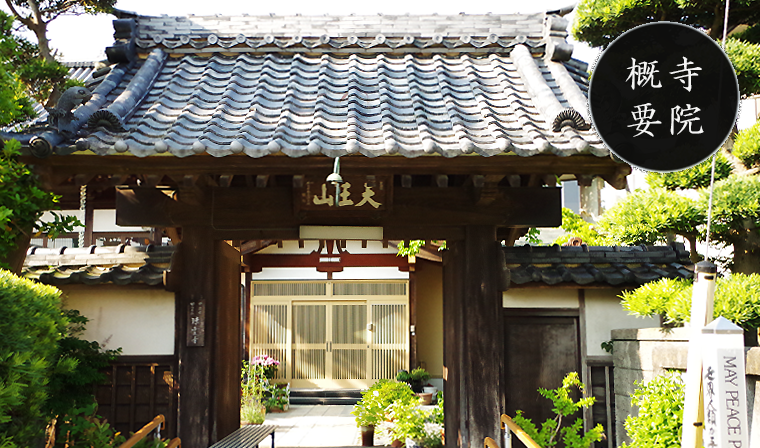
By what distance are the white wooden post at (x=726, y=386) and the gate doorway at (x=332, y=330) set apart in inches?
529

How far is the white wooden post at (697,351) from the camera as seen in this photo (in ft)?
10.7

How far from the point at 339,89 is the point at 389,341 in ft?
38.1

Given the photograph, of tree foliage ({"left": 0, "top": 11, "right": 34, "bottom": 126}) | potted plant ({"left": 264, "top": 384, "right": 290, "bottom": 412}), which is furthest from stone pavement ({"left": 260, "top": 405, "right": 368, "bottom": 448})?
tree foliage ({"left": 0, "top": 11, "right": 34, "bottom": 126})

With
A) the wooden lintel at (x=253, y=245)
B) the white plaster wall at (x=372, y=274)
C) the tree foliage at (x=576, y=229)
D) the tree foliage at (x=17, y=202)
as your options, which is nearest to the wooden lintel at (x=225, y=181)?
the tree foliage at (x=17, y=202)

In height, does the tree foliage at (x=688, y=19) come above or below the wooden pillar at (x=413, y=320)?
above

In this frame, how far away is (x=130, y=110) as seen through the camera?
5.38m

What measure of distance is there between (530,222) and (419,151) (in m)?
1.90

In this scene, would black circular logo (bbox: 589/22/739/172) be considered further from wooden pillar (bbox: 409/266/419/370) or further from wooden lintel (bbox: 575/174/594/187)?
wooden pillar (bbox: 409/266/419/370)

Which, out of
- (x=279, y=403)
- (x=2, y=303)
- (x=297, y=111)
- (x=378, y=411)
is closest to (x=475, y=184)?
(x=297, y=111)

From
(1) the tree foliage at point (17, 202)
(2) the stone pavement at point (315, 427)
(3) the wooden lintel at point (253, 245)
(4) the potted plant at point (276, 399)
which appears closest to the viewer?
(1) the tree foliage at point (17, 202)

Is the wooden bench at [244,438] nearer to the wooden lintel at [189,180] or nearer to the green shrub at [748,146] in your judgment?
the wooden lintel at [189,180]

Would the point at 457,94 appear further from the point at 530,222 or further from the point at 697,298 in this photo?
the point at 697,298

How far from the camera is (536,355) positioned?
6836 mm

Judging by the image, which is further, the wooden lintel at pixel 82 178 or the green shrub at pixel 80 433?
the green shrub at pixel 80 433
